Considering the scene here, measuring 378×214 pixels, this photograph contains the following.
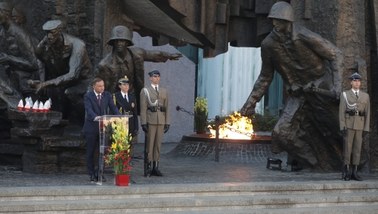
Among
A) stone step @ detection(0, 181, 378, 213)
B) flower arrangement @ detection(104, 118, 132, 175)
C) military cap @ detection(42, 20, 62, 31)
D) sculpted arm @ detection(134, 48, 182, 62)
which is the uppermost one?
military cap @ detection(42, 20, 62, 31)

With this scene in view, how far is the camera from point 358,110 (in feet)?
42.2

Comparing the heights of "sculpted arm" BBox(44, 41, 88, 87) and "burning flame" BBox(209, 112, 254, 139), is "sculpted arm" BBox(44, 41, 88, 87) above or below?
A: above

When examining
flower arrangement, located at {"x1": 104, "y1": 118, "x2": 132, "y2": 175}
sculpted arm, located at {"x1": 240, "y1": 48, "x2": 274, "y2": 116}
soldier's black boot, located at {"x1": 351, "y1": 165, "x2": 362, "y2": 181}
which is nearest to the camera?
flower arrangement, located at {"x1": 104, "y1": 118, "x2": 132, "y2": 175}

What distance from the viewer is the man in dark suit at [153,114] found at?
12.6m

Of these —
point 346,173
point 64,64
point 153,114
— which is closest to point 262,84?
point 346,173

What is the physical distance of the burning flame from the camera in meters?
18.8

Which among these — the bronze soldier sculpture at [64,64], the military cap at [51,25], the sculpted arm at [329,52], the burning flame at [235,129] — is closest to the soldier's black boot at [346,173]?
the sculpted arm at [329,52]

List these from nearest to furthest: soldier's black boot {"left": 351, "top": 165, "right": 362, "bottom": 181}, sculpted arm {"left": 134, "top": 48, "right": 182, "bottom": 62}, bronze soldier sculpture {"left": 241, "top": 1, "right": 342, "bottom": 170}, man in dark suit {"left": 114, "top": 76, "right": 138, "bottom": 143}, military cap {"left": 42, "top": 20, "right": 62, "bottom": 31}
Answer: man in dark suit {"left": 114, "top": 76, "right": 138, "bottom": 143} → soldier's black boot {"left": 351, "top": 165, "right": 362, "bottom": 181} → military cap {"left": 42, "top": 20, "right": 62, "bottom": 31} → bronze soldier sculpture {"left": 241, "top": 1, "right": 342, "bottom": 170} → sculpted arm {"left": 134, "top": 48, "right": 182, "bottom": 62}

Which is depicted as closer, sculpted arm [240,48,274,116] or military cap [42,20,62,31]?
military cap [42,20,62,31]

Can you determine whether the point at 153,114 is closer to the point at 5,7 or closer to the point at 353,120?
the point at 353,120

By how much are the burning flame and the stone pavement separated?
671 mm

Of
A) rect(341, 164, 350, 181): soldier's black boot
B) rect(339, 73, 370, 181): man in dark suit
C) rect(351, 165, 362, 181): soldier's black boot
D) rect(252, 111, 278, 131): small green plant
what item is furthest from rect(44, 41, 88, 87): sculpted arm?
rect(252, 111, 278, 131): small green plant

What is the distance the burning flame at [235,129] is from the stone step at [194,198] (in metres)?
6.87

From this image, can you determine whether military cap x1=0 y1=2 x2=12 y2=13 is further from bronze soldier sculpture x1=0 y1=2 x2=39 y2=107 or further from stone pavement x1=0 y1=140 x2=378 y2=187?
stone pavement x1=0 y1=140 x2=378 y2=187
